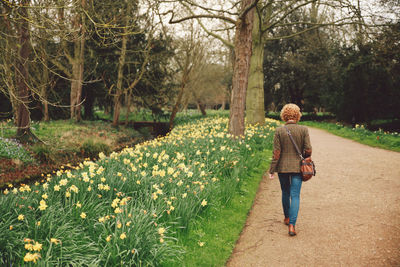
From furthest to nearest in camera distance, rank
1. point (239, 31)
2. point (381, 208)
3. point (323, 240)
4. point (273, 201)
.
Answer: point (239, 31) < point (273, 201) < point (381, 208) < point (323, 240)

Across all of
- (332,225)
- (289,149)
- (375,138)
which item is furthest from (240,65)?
(375,138)

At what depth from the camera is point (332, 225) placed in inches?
152

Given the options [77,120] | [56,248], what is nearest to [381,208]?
[56,248]

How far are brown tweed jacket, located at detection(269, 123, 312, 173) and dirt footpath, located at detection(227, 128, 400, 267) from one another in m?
0.90

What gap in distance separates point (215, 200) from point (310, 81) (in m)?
24.4

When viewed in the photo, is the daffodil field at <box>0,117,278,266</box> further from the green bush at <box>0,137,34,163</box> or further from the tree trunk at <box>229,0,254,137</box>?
the green bush at <box>0,137,34,163</box>

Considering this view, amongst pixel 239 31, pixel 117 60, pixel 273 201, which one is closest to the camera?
pixel 273 201

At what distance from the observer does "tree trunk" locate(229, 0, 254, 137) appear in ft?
24.3

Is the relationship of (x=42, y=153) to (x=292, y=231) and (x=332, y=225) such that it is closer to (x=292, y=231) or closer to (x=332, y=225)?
(x=292, y=231)

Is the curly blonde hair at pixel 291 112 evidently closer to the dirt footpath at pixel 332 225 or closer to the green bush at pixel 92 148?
the dirt footpath at pixel 332 225

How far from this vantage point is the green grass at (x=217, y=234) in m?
2.91

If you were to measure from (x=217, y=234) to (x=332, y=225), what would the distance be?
5.57ft

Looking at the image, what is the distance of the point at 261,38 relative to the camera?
13.4m

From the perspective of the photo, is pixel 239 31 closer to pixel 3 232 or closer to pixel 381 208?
pixel 381 208
